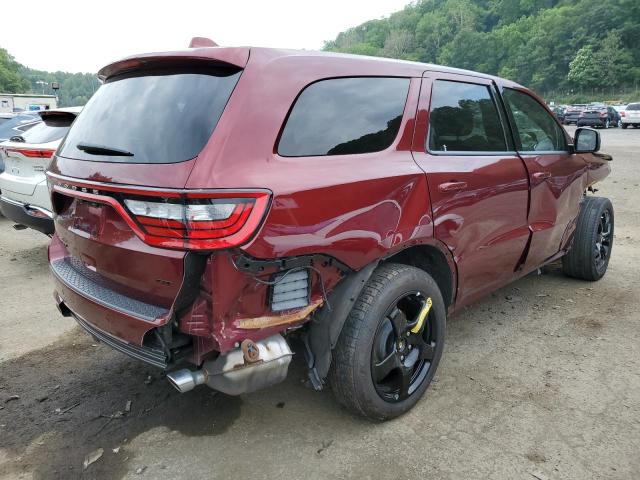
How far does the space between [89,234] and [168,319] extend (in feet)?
2.06

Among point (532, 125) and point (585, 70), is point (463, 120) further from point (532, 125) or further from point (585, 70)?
point (585, 70)

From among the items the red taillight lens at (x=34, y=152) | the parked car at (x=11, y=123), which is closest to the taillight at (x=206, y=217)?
the red taillight lens at (x=34, y=152)

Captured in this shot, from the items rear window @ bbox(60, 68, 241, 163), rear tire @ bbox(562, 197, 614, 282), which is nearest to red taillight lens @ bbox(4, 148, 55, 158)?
rear window @ bbox(60, 68, 241, 163)

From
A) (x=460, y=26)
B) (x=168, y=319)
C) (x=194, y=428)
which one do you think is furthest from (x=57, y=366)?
(x=460, y=26)

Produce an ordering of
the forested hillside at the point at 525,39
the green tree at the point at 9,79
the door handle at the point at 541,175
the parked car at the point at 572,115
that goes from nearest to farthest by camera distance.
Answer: the door handle at the point at 541,175 < the parked car at the point at 572,115 < the forested hillside at the point at 525,39 < the green tree at the point at 9,79

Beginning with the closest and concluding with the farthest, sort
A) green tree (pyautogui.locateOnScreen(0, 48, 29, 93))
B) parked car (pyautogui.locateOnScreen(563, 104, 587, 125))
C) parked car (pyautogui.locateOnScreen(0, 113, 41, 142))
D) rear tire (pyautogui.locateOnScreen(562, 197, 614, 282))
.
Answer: rear tire (pyautogui.locateOnScreen(562, 197, 614, 282)), parked car (pyautogui.locateOnScreen(0, 113, 41, 142)), parked car (pyautogui.locateOnScreen(563, 104, 587, 125)), green tree (pyautogui.locateOnScreen(0, 48, 29, 93))

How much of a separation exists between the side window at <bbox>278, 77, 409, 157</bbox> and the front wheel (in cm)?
65

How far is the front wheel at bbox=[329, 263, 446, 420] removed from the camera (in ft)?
7.53

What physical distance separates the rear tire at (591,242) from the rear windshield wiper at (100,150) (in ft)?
12.5

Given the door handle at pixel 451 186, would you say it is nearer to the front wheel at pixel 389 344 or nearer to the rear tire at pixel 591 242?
the front wheel at pixel 389 344

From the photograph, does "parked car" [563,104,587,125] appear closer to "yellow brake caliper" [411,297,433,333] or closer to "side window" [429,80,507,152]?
"side window" [429,80,507,152]

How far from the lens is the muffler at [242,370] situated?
1.97m

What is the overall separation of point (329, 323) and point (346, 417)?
68cm

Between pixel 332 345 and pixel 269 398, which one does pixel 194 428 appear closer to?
pixel 269 398
